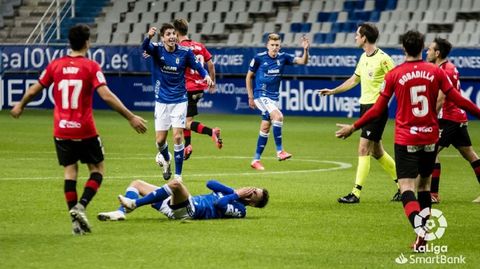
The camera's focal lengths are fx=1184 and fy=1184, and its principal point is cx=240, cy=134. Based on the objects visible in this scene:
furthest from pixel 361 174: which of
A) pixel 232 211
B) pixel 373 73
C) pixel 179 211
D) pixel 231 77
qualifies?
pixel 231 77

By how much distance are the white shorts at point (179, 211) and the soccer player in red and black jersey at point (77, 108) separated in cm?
104

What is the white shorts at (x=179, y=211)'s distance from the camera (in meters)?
12.6

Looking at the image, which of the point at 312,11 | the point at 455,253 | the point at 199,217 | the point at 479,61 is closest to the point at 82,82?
the point at 199,217

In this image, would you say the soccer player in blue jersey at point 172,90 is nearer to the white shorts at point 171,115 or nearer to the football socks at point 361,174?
the white shorts at point 171,115

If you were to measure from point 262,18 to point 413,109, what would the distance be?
98.6ft

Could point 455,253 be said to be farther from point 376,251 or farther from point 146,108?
point 146,108

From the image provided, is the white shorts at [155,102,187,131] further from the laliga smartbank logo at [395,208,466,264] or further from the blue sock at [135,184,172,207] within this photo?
the laliga smartbank logo at [395,208,466,264]

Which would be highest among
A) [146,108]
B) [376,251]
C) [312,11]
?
[376,251]

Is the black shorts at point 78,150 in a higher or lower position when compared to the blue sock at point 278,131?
higher

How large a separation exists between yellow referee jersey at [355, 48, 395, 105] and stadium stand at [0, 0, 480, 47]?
19.8 metres

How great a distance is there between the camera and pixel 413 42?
10.7m

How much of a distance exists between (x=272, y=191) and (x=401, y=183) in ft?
18.4

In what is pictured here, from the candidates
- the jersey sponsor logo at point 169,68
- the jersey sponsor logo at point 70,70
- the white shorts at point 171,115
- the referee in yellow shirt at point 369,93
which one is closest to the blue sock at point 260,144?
the white shorts at point 171,115

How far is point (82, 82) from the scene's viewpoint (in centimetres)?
1159
